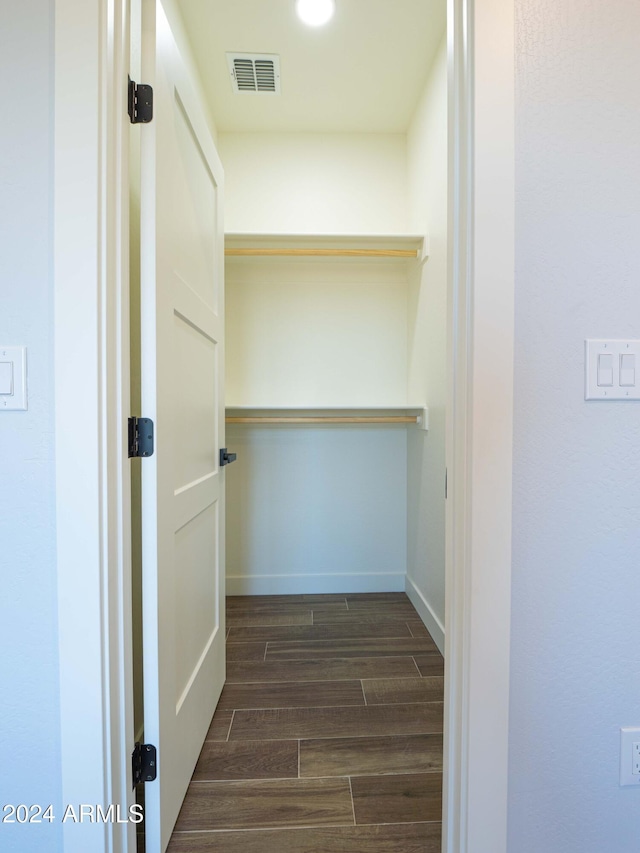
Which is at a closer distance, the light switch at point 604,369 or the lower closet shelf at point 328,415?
the light switch at point 604,369

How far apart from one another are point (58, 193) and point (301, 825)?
162cm

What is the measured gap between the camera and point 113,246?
35.2 inches

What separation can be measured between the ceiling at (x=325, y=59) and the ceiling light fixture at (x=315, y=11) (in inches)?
1.2

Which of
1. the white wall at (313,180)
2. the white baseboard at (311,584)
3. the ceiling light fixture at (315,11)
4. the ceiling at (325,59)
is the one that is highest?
the ceiling at (325,59)

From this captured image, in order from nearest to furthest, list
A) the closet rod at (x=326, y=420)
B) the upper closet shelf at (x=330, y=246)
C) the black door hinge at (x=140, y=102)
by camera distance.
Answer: the black door hinge at (x=140, y=102), the upper closet shelf at (x=330, y=246), the closet rod at (x=326, y=420)

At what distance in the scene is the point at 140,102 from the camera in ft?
3.25

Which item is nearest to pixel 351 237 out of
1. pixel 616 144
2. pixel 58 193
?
pixel 616 144

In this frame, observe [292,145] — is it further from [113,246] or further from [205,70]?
[113,246]

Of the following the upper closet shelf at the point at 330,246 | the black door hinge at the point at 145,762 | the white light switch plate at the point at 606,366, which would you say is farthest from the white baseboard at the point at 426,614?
the upper closet shelf at the point at 330,246

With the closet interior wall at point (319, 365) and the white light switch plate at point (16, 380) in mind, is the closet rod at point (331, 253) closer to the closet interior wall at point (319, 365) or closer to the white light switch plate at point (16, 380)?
the closet interior wall at point (319, 365)

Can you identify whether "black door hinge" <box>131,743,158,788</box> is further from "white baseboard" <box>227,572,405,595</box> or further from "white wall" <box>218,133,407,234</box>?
Result: "white wall" <box>218,133,407,234</box>

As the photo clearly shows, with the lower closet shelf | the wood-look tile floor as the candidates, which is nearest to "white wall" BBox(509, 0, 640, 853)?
the wood-look tile floor

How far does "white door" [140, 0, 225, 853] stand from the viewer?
1.02 meters

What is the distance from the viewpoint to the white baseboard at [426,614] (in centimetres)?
202
